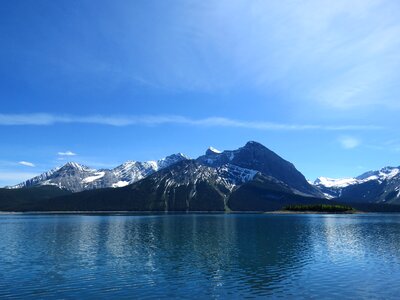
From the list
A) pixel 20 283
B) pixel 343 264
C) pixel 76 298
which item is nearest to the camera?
pixel 76 298

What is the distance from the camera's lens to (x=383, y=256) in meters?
86.1

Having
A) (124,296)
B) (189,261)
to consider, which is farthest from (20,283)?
(189,261)

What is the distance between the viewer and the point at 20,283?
57250 millimetres

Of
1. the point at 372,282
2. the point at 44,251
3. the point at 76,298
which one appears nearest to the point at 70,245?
the point at 44,251

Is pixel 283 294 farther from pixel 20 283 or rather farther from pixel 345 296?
pixel 20 283

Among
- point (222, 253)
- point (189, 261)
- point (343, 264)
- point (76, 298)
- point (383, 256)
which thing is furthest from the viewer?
point (222, 253)

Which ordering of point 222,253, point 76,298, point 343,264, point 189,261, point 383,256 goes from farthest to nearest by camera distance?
point 222,253 → point 383,256 → point 189,261 → point 343,264 → point 76,298

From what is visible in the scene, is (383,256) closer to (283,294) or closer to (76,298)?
(283,294)

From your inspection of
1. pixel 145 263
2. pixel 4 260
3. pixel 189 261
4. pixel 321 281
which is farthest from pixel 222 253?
pixel 4 260

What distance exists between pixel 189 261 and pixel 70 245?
1765 inches

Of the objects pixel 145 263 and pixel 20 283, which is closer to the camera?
pixel 20 283

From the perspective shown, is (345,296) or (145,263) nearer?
(345,296)

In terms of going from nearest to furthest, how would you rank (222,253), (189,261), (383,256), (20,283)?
(20,283) → (189,261) → (383,256) → (222,253)

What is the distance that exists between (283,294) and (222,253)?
4166 cm
